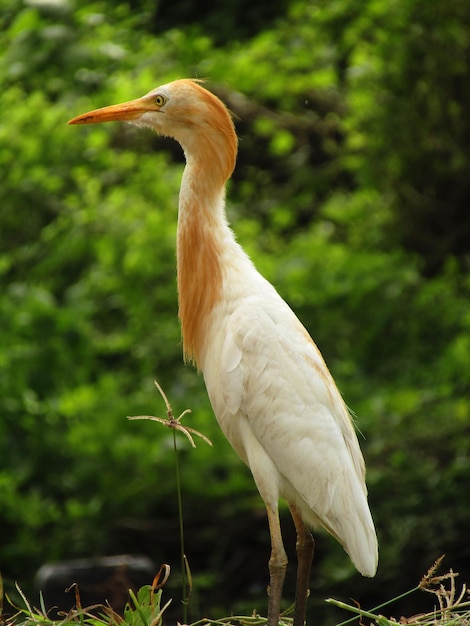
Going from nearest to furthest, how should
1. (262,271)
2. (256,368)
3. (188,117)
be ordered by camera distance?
(256,368) → (188,117) → (262,271)

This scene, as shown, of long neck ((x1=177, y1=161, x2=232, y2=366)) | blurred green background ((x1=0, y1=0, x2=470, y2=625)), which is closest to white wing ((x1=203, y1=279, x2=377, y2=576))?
long neck ((x1=177, y1=161, x2=232, y2=366))

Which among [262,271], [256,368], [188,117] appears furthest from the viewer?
[262,271]

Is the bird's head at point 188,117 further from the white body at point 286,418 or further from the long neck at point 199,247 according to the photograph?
the white body at point 286,418

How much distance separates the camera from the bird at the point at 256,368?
3.25 m

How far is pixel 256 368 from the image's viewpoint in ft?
10.6

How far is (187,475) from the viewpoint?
5754 mm

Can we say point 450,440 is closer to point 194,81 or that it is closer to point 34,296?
point 34,296

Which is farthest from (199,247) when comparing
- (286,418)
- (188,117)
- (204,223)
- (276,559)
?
(276,559)

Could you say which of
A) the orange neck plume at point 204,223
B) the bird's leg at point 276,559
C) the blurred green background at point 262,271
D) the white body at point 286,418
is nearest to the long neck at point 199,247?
the orange neck plume at point 204,223

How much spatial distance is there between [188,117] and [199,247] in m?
0.40

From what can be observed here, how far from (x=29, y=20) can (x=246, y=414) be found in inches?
65.4

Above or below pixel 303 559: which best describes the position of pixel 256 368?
above

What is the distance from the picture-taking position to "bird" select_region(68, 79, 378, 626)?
325cm

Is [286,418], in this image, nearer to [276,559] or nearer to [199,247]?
[276,559]
